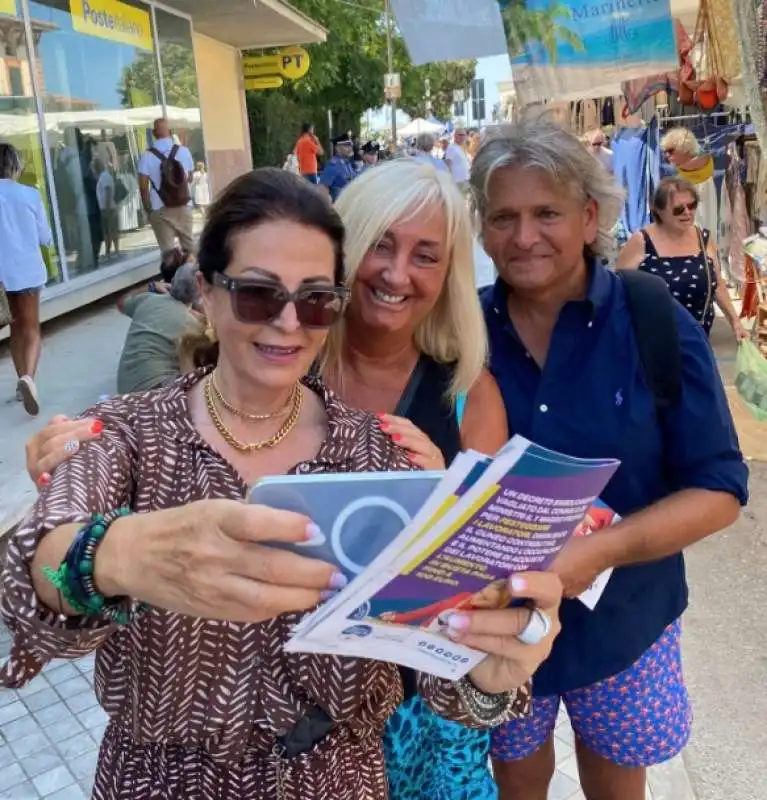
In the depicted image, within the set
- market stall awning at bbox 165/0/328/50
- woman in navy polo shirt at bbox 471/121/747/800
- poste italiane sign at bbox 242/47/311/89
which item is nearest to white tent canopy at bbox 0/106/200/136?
market stall awning at bbox 165/0/328/50

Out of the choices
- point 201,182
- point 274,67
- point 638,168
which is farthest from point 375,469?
point 274,67

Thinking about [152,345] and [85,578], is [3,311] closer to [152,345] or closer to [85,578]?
[152,345]

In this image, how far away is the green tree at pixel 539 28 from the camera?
10.0 feet

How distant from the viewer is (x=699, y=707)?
9.75 ft

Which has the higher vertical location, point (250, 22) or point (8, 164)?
point (250, 22)

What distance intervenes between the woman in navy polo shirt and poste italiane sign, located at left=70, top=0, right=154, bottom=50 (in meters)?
9.34

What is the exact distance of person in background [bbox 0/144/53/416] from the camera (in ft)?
19.3

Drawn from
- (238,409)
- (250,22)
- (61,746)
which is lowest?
(61,746)

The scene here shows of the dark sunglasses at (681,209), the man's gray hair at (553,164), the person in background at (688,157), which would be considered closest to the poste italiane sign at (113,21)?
the person in background at (688,157)

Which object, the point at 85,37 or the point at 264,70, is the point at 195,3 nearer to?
the point at 85,37

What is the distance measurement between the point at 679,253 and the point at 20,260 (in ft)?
15.4

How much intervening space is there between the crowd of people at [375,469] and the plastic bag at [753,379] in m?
3.69

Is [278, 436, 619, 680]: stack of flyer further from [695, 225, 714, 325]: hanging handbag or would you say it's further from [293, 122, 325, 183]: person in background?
[293, 122, 325, 183]: person in background

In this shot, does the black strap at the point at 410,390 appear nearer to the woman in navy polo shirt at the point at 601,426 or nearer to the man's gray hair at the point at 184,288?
the woman in navy polo shirt at the point at 601,426
